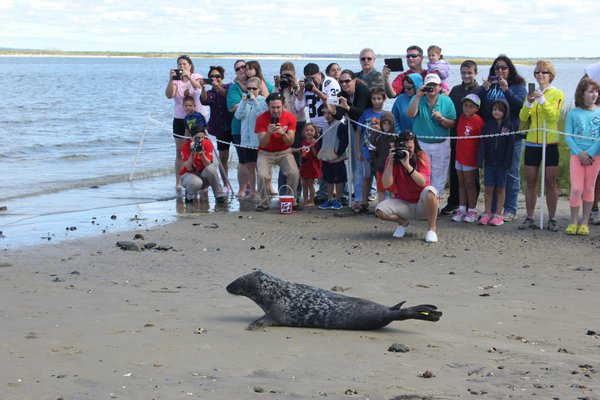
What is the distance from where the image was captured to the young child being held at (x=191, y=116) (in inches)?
537

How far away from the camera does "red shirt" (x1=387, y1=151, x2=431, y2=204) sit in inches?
415

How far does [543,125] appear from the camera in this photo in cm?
1077

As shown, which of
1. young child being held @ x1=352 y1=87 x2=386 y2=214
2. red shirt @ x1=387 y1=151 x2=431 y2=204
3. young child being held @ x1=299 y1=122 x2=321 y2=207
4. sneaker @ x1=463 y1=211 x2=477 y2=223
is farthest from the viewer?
young child being held @ x1=299 y1=122 x2=321 y2=207

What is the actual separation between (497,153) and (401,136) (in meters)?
1.38

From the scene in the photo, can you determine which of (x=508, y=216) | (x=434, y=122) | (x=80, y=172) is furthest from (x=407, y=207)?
(x=80, y=172)

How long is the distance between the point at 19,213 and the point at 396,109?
218 inches

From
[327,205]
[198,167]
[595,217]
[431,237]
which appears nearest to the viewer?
[431,237]

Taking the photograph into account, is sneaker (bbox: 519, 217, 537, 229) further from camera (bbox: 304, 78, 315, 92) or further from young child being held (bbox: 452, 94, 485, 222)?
camera (bbox: 304, 78, 315, 92)

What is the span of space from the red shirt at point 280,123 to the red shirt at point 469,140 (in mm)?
2392

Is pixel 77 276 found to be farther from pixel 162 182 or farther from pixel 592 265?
pixel 162 182

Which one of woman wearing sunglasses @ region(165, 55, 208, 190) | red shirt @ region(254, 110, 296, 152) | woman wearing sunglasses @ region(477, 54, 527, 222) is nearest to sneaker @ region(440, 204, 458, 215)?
woman wearing sunglasses @ region(477, 54, 527, 222)

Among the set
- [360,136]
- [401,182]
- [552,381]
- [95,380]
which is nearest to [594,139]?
[401,182]

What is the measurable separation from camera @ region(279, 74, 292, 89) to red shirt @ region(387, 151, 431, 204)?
2760mm

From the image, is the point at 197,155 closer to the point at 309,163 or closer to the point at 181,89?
the point at 181,89
